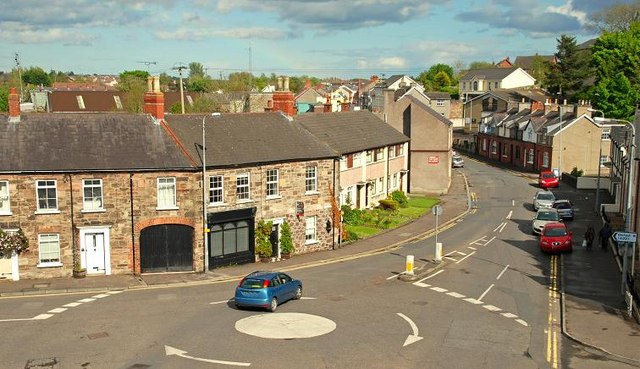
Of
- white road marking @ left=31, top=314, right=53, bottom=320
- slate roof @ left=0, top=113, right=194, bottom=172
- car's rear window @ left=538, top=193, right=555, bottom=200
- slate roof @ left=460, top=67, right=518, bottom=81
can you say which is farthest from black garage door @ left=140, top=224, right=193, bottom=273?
slate roof @ left=460, top=67, right=518, bottom=81

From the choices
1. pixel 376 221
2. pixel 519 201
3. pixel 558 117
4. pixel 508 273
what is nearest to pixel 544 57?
pixel 558 117

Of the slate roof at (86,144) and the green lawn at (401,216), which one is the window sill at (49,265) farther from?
the green lawn at (401,216)

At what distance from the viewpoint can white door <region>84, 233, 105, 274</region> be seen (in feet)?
115

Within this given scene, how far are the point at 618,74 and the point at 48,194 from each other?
79651mm

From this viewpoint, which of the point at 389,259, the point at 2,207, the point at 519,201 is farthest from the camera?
the point at 519,201

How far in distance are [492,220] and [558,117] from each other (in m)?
31.1

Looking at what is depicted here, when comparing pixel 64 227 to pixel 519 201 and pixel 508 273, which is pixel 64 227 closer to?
pixel 508 273

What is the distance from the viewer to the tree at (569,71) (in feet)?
372

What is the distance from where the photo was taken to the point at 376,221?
52.1 meters

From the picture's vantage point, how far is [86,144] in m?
36.0

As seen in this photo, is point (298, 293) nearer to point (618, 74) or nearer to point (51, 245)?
point (51, 245)

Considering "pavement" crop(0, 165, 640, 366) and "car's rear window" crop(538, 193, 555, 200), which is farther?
"car's rear window" crop(538, 193, 555, 200)

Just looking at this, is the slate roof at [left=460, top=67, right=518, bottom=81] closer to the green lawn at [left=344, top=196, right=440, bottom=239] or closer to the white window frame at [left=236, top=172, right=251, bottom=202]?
the green lawn at [left=344, top=196, right=440, bottom=239]

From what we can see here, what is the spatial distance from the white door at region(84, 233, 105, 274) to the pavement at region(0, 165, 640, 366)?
65cm
